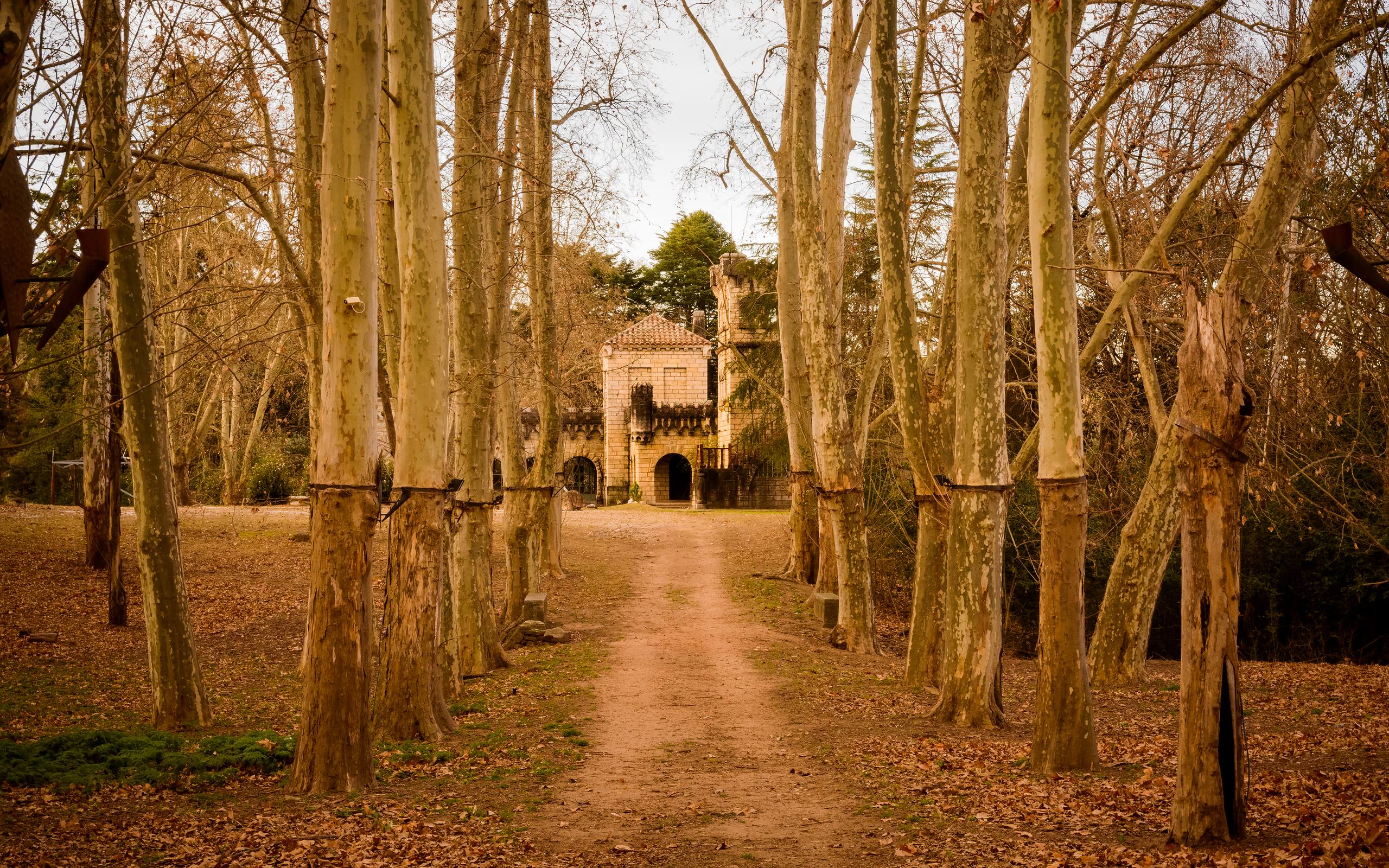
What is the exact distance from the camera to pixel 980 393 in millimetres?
9344

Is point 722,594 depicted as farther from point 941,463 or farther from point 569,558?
point 941,463

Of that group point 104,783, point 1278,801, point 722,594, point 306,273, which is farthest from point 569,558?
point 1278,801

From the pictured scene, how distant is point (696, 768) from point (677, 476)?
40.8 metres

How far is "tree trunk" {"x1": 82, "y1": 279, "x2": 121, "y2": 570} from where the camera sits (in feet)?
48.9

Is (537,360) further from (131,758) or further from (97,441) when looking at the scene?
(131,758)

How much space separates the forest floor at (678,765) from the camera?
6.02 meters

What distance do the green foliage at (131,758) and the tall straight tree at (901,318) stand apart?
685 centimetres

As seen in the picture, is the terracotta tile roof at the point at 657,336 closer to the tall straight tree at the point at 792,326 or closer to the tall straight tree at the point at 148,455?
the tall straight tree at the point at 792,326

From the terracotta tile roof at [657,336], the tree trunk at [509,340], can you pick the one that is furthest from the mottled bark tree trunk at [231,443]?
the terracotta tile roof at [657,336]

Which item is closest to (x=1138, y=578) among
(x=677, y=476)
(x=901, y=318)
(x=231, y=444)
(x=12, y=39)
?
(x=901, y=318)

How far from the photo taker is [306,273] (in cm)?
1389

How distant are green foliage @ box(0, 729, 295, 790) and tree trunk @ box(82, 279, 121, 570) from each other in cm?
719

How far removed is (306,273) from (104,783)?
825 cm

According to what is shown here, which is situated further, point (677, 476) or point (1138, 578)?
point (677, 476)
